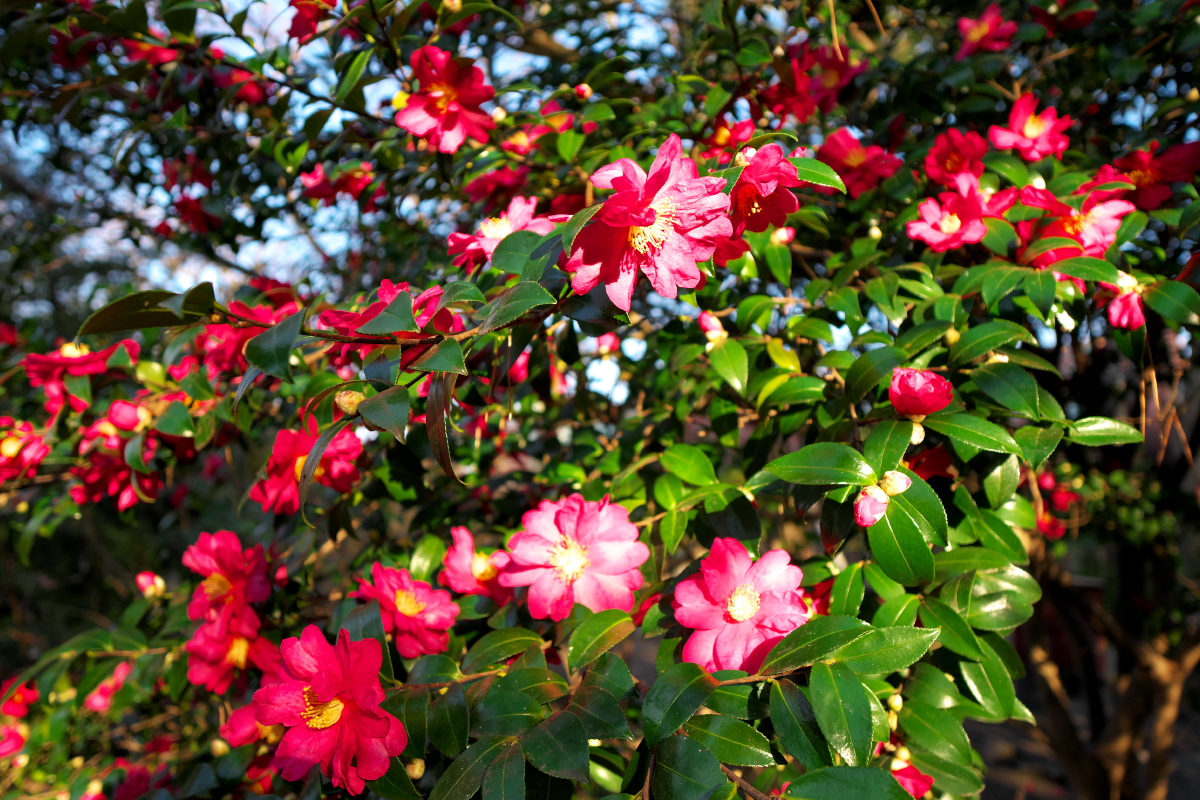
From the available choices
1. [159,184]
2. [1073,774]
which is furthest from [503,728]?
[1073,774]

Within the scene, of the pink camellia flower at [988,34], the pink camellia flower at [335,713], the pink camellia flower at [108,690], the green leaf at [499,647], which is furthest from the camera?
the pink camellia flower at [108,690]

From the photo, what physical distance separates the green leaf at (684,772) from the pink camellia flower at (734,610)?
0.12 m

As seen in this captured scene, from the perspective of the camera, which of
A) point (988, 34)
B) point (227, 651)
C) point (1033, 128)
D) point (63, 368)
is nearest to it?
point (227, 651)

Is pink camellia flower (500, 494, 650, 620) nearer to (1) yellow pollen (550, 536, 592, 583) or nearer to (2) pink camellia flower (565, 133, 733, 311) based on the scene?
(1) yellow pollen (550, 536, 592, 583)

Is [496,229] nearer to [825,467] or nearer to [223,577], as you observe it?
[825,467]

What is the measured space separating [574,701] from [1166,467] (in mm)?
2401

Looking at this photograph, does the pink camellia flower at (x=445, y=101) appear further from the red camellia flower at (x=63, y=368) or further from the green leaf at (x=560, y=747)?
the green leaf at (x=560, y=747)

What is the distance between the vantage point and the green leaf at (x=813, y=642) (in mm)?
552

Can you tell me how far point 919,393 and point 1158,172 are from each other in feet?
2.20

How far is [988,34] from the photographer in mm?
1300

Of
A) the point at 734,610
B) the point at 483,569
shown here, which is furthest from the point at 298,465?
the point at 734,610

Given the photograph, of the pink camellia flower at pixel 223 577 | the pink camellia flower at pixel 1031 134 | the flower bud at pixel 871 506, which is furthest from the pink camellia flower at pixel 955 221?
the pink camellia flower at pixel 223 577

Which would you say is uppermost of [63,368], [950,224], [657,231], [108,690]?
[63,368]

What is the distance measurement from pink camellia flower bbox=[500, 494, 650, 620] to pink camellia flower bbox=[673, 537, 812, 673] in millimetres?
85
